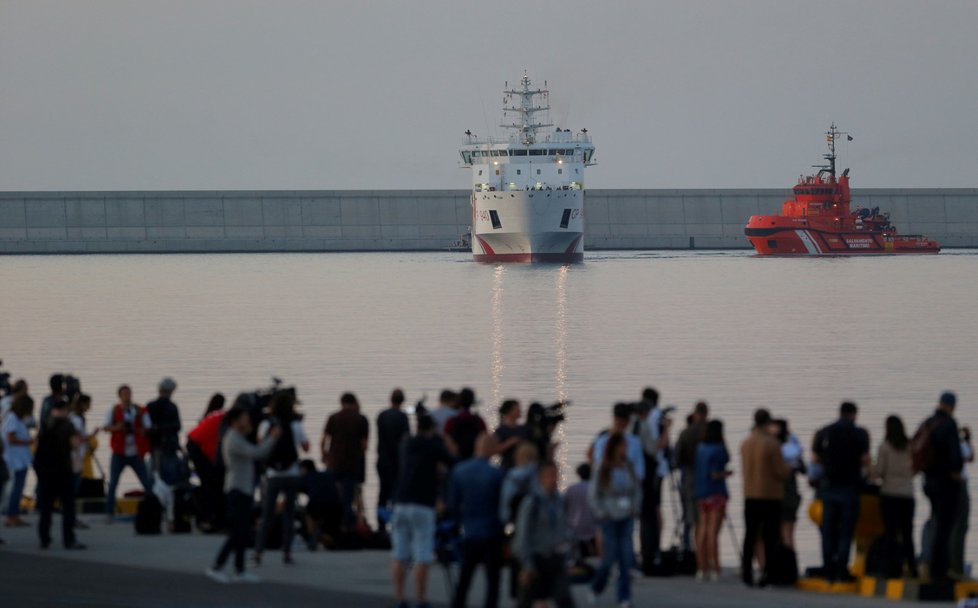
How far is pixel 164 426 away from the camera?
54.9 feet

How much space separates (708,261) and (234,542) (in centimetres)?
11390

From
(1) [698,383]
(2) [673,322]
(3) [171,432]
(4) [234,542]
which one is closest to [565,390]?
(1) [698,383]

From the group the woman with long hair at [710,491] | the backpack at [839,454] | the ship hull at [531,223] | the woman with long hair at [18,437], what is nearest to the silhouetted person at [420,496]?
the woman with long hair at [710,491]

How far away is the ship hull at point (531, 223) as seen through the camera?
358 feet

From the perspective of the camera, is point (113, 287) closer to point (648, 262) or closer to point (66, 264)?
point (66, 264)

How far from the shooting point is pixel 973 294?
2921 inches

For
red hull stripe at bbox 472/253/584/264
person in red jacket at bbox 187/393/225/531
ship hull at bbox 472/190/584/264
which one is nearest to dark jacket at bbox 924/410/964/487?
person in red jacket at bbox 187/393/225/531

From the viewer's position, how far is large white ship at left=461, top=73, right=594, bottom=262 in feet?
360

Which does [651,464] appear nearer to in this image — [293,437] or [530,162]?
[293,437]

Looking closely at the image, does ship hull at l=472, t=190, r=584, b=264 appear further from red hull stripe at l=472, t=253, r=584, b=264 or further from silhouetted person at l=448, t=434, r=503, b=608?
silhouetted person at l=448, t=434, r=503, b=608

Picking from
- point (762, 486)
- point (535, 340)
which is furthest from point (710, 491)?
point (535, 340)

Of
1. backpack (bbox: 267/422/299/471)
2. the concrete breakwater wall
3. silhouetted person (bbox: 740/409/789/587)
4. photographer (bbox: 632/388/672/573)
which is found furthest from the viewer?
the concrete breakwater wall

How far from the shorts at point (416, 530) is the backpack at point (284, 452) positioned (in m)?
1.76

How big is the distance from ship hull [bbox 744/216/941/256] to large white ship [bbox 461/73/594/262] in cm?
1711
